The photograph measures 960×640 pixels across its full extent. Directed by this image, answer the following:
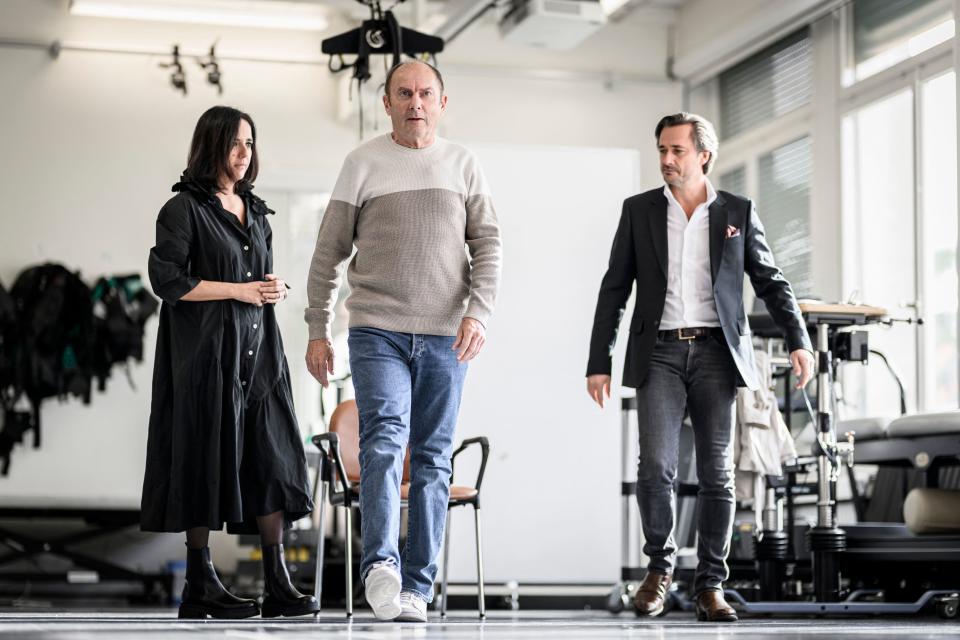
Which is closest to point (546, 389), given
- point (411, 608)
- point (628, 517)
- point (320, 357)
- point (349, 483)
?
point (628, 517)

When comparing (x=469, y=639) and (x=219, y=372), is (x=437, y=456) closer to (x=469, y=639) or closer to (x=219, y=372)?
(x=219, y=372)

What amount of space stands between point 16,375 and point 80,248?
2.99 feet

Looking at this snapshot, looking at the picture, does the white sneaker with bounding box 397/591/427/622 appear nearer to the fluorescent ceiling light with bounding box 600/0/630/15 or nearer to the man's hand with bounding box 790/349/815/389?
the man's hand with bounding box 790/349/815/389

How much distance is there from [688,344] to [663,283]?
196mm

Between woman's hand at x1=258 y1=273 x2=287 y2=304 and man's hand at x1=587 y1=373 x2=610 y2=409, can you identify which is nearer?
woman's hand at x1=258 y1=273 x2=287 y2=304

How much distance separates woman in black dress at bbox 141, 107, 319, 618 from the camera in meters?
3.54

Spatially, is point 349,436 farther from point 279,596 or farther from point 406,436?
point 406,436

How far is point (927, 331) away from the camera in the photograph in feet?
23.6

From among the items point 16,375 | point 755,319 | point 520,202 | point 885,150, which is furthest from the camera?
point 16,375

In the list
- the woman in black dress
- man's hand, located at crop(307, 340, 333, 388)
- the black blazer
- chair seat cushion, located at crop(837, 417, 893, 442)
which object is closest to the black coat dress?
the woman in black dress

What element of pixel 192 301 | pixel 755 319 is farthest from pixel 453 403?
pixel 755 319

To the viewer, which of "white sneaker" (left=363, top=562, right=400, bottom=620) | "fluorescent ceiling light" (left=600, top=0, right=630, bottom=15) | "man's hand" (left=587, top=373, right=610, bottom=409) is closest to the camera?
"white sneaker" (left=363, top=562, right=400, bottom=620)

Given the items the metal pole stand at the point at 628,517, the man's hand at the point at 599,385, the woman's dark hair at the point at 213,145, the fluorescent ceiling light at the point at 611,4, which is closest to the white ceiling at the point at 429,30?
the fluorescent ceiling light at the point at 611,4

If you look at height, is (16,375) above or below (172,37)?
below
